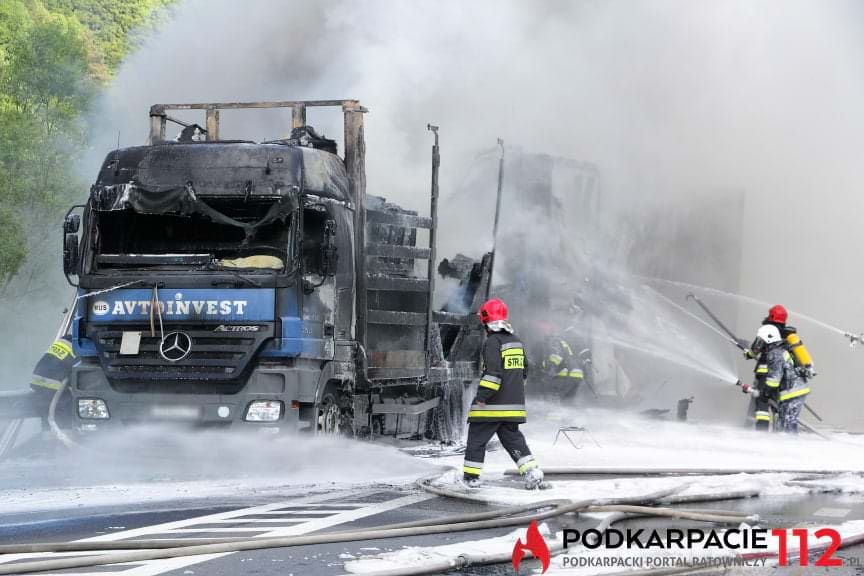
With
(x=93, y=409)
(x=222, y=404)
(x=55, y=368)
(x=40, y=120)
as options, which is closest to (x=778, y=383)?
(x=222, y=404)

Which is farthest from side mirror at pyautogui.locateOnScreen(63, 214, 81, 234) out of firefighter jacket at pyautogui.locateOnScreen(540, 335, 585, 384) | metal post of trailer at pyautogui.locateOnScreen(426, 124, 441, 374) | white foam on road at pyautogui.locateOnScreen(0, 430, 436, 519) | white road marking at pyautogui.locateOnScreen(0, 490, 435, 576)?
firefighter jacket at pyautogui.locateOnScreen(540, 335, 585, 384)

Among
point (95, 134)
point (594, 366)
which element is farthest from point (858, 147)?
point (95, 134)

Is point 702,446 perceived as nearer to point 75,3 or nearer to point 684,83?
point 684,83

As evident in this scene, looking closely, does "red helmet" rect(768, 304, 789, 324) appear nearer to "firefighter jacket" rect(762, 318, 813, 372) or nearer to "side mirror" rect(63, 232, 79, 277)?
"firefighter jacket" rect(762, 318, 813, 372)

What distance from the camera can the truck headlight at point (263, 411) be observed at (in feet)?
30.9

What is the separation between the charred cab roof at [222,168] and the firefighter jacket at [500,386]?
7.50 feet

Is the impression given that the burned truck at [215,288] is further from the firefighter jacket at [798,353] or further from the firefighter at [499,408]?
the firefighter jacket at [798,353]

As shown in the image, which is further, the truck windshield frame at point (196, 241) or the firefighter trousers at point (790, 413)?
the firefighter trousers at point (790, 413)

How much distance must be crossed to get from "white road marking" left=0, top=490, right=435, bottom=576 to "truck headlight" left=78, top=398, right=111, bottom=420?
231 centimetres

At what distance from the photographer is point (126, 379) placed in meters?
9.58

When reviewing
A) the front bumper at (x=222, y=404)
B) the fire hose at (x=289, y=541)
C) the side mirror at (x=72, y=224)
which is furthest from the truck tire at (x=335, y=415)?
the fire hose at (x=289, y=541)

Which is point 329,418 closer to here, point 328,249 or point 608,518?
point 328,249

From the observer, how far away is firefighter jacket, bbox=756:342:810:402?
520 inches

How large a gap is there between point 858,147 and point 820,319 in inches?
153
